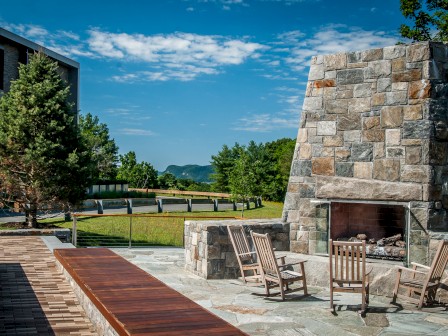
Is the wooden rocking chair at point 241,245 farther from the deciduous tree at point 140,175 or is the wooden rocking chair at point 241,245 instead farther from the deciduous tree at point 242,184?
the deciduous tree at point 140,175

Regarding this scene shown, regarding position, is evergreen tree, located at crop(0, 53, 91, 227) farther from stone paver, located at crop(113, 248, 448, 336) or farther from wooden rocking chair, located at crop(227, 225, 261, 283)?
wooden rocking chair, located at crop(227, 225, 261, 283)

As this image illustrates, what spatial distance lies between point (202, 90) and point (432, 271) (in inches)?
2977

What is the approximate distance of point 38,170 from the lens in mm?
17359

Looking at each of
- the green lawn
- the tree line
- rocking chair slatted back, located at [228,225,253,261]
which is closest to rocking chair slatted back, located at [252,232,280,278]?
rocking chair slatted back, located at [228,225,253,261]

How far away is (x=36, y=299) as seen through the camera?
7.39m

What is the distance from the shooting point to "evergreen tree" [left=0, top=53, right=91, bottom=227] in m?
17.2

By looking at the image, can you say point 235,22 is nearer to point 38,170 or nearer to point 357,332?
point 38,170

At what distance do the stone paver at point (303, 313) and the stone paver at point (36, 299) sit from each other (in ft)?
5.93

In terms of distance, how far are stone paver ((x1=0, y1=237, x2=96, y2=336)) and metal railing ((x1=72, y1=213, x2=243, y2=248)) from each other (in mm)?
6677

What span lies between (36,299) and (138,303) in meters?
2.17

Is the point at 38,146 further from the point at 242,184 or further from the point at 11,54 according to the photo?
the point at 242,184

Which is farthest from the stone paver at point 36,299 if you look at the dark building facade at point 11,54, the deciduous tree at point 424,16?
the deciduous tree at point 424,16

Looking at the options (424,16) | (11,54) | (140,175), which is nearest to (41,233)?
(11,54)

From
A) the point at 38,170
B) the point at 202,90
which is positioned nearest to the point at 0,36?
the point at 38,170
